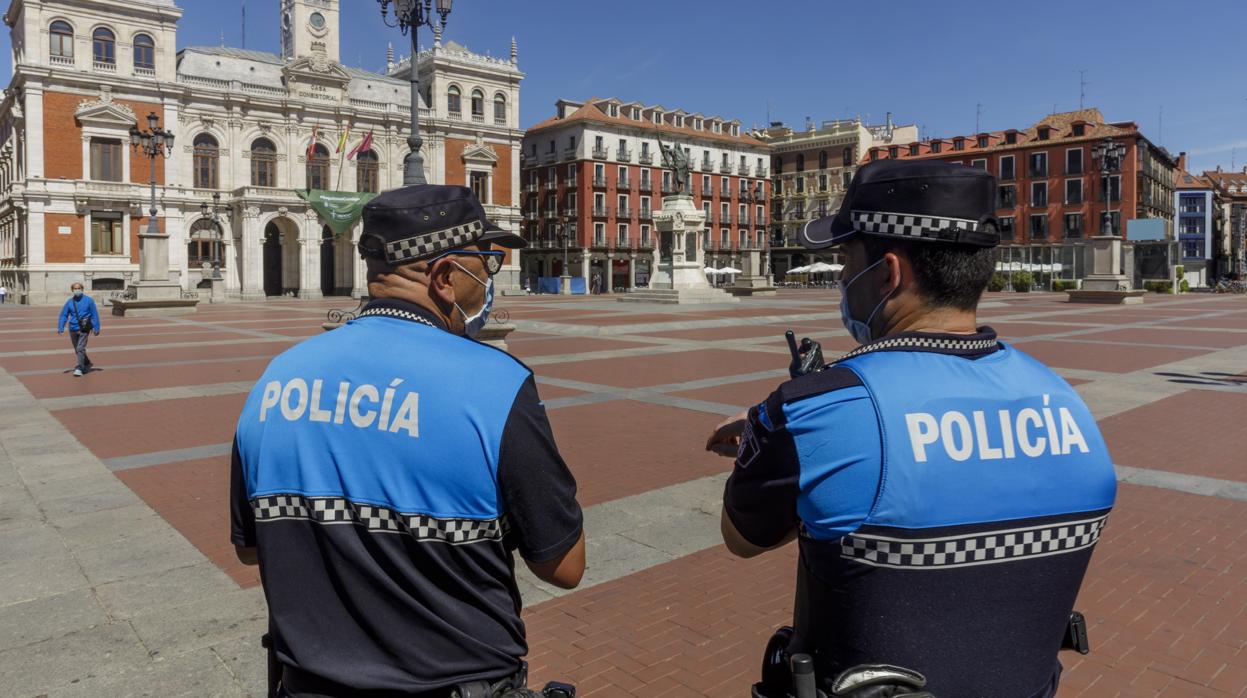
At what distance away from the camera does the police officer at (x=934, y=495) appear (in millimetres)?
1583

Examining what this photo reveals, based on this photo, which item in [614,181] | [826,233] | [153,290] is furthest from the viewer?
[614,181]

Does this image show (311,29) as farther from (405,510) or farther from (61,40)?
(405,510)

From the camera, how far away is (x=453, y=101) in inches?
2259

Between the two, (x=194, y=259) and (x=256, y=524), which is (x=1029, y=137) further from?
(x=256, y=524)

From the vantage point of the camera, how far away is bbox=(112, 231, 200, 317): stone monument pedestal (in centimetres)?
3011

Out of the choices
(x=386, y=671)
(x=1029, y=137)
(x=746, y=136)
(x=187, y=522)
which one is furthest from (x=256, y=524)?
(x=746, y=136)

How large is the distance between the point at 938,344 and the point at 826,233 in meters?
0.41

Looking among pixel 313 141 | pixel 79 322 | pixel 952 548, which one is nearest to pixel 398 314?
pixel 952 548

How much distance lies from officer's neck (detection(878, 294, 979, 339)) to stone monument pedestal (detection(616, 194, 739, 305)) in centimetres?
3238

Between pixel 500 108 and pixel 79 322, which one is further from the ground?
pixel 500 108

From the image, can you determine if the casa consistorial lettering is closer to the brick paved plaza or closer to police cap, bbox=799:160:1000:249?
police cap, bbox=799:160:1000:249

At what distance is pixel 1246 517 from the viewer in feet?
19.1

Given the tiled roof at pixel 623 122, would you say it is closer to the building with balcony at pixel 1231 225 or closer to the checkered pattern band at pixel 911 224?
the building with balcony at pixel 1231 225

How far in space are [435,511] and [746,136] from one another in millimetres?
79154
